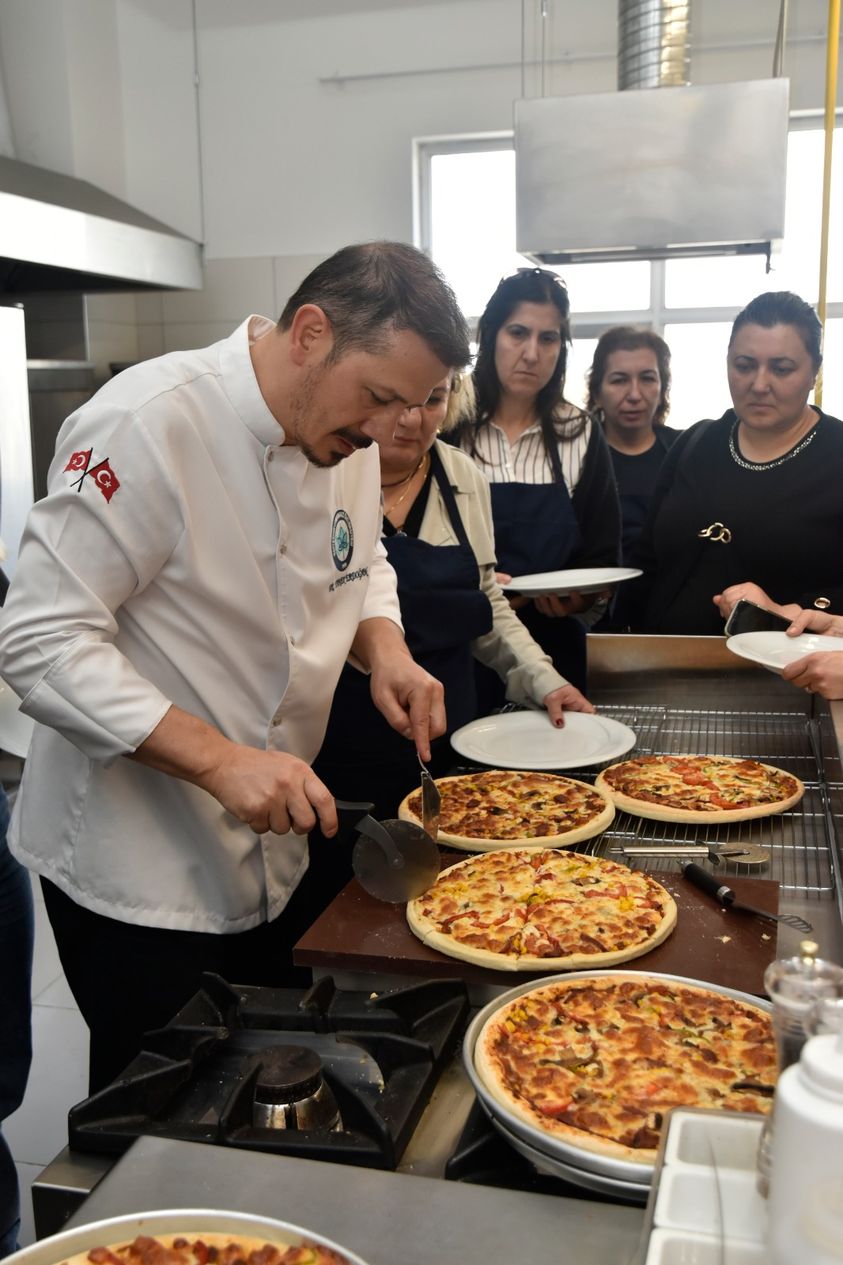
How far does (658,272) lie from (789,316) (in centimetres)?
274

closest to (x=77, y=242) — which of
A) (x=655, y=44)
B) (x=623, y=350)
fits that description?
(x=623, y=350)

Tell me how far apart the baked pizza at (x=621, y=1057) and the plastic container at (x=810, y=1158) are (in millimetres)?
330

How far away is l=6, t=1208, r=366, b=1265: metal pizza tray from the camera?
0.74 m

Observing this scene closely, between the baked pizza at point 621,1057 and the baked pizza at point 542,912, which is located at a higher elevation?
the baked pizza at point 621,1057

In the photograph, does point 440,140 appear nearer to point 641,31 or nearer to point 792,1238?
point 641,31

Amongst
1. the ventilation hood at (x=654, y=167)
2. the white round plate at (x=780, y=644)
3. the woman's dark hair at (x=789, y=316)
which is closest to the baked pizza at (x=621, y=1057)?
the white round plate at (x=780, y=644)

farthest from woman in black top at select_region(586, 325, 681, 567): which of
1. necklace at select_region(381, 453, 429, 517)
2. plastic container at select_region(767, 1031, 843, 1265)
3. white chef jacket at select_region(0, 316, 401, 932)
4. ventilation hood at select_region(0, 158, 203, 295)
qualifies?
plastic container at select_region(767, 1031, 843, 1265)

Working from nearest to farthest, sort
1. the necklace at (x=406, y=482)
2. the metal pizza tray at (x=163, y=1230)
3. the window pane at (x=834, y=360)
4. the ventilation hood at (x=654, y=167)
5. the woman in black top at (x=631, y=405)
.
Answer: the metal pizza tray at (x=163, y=1230)
the necklace at (x=406, y=482)
the ventilation hood at (x=654, y=167)
the woman in black top at (x=631, y=405)
the window pane at (x=834, y=360)

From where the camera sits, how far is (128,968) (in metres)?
1.56

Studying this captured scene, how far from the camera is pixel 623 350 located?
3781 millimetres

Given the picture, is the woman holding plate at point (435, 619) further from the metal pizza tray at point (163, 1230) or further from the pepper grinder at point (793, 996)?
the pepper grinder at point (793, 996)

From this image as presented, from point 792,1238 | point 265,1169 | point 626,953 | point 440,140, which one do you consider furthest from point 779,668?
point 440,140

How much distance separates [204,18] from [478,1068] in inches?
220

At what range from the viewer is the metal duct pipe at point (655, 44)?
11.8 ft
